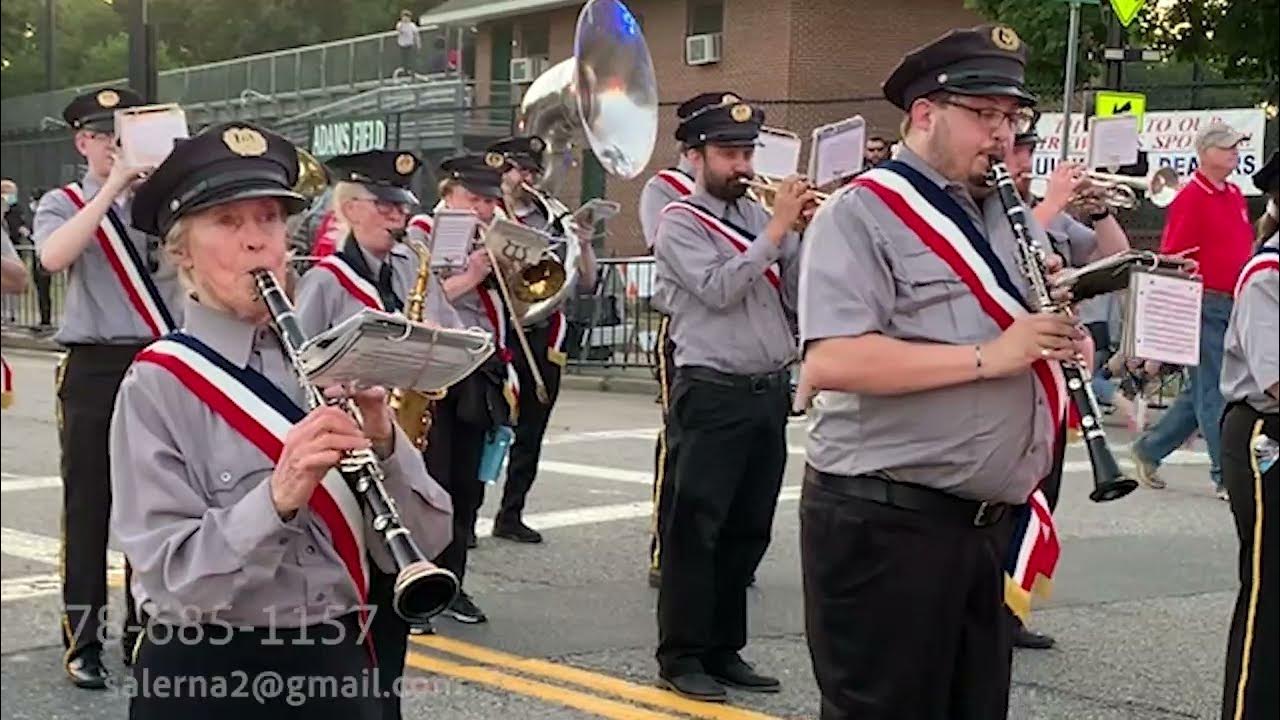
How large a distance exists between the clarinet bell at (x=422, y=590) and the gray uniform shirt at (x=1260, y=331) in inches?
79.1

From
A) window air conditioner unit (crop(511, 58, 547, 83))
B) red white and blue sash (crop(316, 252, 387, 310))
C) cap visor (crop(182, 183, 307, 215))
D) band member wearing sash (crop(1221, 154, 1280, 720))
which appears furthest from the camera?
window air conditioner unit (crop(511, 58, 547, 83))

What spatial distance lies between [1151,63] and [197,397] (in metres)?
4.07

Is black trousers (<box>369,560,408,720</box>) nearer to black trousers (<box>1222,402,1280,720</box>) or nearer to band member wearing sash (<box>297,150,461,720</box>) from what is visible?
band member wearing sash (<box>297,150,461,720</box>)

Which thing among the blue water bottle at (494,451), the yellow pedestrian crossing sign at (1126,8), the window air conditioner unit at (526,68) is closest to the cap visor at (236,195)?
the yellow pedestrian crossing sign at (1126,8)

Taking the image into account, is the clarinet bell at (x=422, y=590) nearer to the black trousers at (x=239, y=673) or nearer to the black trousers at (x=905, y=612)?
the black trousers at (x=239, y=673)

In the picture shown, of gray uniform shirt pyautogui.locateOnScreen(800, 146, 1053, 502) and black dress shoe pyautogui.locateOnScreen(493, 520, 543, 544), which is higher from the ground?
gray uniform shirt pyautogui.locateOnScreen(800, 146, 1053, 502)

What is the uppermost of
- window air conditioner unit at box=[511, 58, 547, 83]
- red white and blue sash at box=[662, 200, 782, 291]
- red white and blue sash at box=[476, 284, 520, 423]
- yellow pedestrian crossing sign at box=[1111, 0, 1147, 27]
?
yellow pedestrian crossing sign at box=[1111, 0, 1147, 27]

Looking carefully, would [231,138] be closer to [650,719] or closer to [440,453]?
[650,719]

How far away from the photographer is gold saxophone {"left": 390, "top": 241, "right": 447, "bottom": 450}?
5762 mm

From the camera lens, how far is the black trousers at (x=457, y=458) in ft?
22.3

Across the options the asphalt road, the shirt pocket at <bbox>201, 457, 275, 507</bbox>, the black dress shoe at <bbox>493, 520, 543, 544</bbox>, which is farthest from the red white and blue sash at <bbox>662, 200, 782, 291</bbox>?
the black dress shoe at <bbox>493, 520, 543, 544</bbox>

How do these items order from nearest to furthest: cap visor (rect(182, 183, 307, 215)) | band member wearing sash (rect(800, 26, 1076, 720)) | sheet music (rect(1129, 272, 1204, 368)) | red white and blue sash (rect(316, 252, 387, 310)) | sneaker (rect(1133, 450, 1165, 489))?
cap visor (rect(182, 183, 307, 215)) → band member wearing sash (rect(800, 26, 1076, 720)) → sheet music (rect(1129, 272, 1204, 368)) → red white and blue sash (rect(316, 252, 387, 310)) → sneaker (rect(1133, 450, 1165, 489))

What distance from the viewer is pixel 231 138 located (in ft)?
10.6

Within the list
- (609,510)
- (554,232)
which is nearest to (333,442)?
(554,232)
